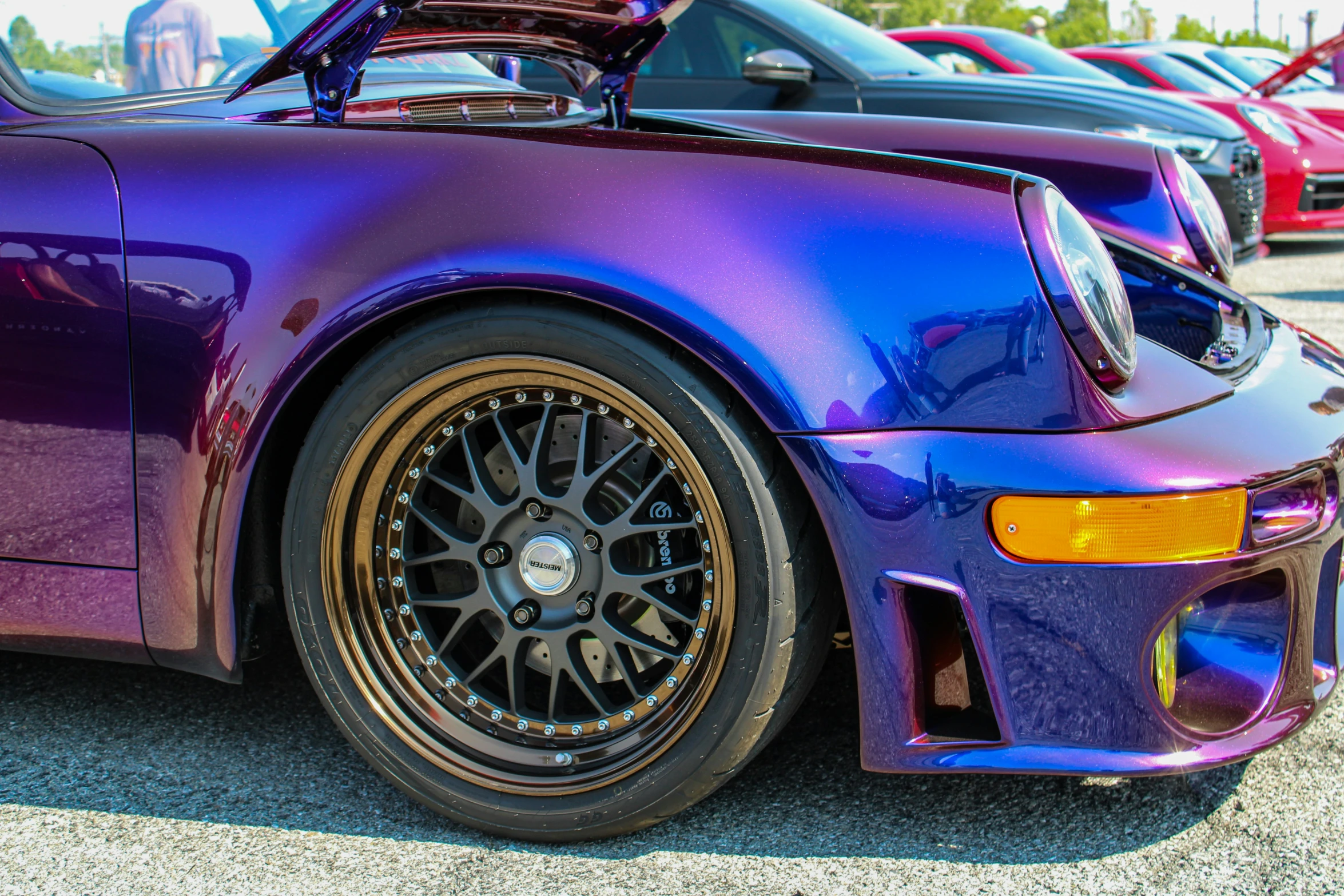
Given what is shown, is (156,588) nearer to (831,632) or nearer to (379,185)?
(379,185)

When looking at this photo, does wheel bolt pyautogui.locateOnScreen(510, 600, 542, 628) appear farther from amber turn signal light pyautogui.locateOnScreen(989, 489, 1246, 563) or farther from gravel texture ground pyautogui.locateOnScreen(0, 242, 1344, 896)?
amber turn signal light pyautogui.locateOnScreen(989, 489, 1246, 563)

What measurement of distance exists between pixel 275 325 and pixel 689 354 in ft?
1.91

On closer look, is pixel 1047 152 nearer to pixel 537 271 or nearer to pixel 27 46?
pixel 537 271

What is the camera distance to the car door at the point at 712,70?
562cm

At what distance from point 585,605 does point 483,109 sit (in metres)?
1.08

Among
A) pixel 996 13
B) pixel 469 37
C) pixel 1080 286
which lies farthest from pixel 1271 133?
pixel 996 13

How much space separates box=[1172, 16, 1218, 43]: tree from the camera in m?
44.4

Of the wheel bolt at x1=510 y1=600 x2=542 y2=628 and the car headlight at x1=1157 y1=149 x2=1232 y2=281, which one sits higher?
the car headlight at x1=1157 y1=149 x2=1232 y2=281

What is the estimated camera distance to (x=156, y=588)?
184cm

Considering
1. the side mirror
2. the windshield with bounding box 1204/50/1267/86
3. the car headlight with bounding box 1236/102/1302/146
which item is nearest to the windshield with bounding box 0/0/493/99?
the side mirror

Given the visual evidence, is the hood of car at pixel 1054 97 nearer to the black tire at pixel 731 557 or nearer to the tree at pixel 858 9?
the black tire at pixel 731 557

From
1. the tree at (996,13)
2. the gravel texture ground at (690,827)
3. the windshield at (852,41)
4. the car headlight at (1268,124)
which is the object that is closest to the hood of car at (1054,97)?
the windshield at (852,41)

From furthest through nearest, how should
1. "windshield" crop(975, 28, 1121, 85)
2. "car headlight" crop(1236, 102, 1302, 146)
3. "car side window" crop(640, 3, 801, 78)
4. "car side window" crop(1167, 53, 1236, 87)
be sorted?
1. "car side window" crop(1167, 53, 1236, 87)
2. "car headlight" crop(1236, 102, 1302, 146)
3. "windshield" crop(975, 28, 1121, 85)
4. "car side window" crop(640, 3, 801, 78)

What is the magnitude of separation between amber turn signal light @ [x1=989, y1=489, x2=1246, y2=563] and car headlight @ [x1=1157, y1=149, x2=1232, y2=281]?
5.22 ft
